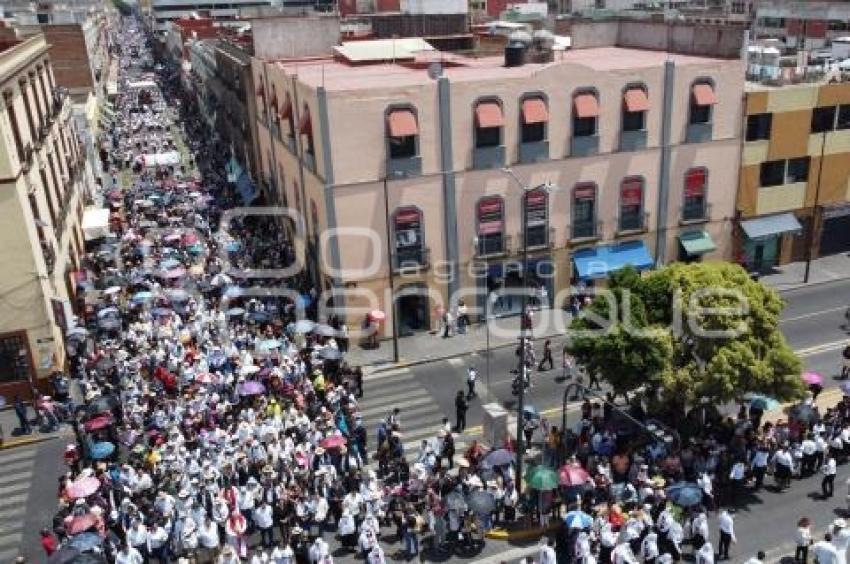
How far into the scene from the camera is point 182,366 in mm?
28172

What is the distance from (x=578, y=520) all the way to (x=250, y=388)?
11.9 meters

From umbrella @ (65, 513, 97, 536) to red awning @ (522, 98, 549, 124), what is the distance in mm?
21625

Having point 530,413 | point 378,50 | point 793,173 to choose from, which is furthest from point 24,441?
point 793,173

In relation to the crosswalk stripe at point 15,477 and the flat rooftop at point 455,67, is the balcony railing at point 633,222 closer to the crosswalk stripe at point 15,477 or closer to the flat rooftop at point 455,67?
the flat rooftop at point 455,67

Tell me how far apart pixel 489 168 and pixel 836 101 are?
58.5 ft

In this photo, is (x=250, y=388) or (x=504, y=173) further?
(x=504, y=173)

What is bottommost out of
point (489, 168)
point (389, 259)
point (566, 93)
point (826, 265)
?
point (826, 265)

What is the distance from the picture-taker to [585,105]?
108 ft

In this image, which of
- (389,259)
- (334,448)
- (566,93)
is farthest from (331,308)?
(566,93)

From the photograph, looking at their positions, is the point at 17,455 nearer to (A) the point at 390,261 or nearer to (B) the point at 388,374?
(B) the point at 388,374

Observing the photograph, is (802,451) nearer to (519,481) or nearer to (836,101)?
(519,481)

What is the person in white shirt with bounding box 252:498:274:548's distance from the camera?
20031mm

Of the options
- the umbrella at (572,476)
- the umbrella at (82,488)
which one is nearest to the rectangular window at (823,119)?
the umbrella at (572,476)

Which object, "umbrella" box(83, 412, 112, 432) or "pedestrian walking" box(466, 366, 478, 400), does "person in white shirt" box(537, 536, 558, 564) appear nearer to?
"pedestrian walking" box(466, 366, 478, 400)
